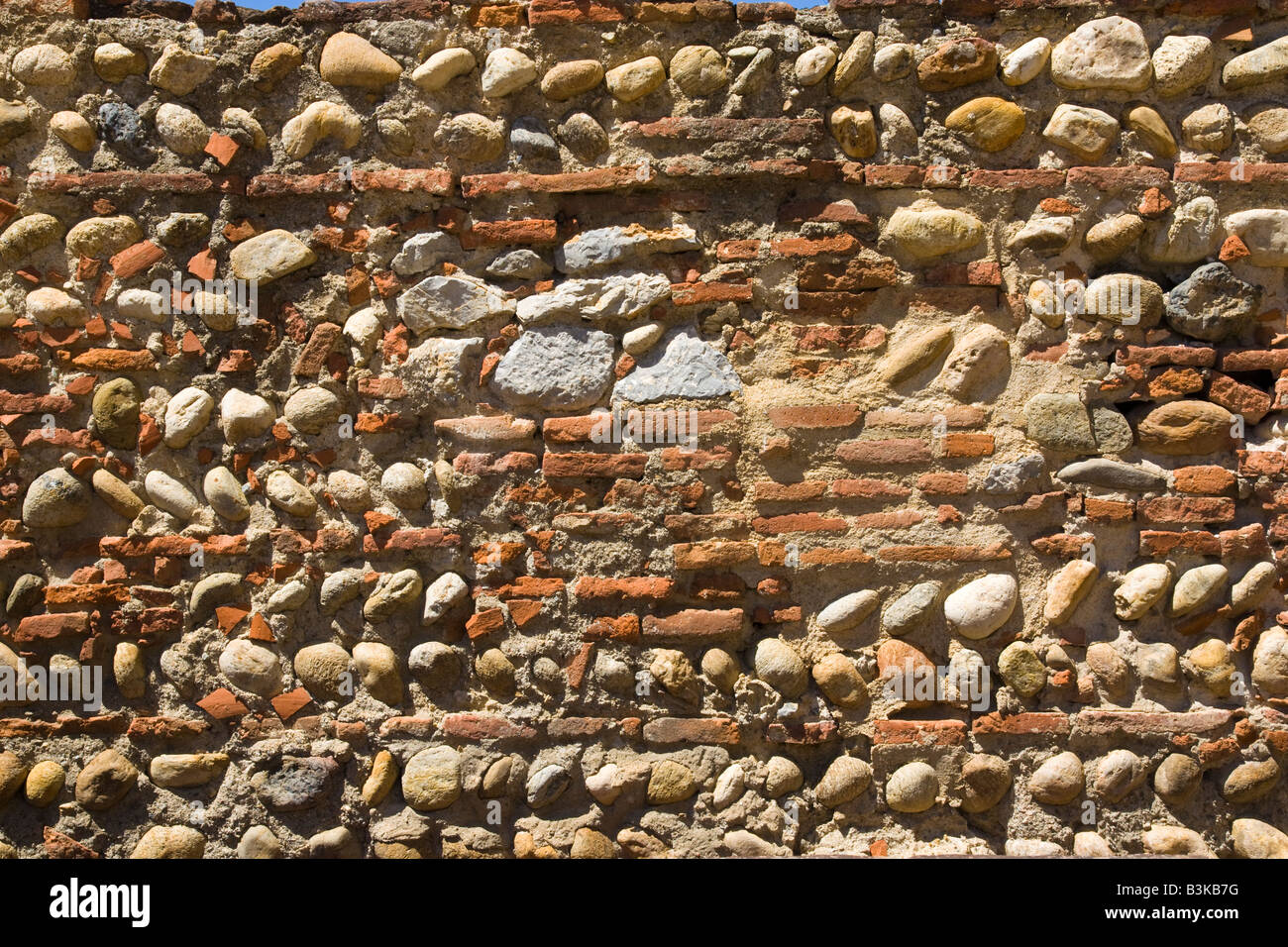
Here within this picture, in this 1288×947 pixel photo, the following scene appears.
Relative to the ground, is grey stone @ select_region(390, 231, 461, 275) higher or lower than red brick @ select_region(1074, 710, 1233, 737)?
higher

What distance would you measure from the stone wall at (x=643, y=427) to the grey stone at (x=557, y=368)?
0.02 m

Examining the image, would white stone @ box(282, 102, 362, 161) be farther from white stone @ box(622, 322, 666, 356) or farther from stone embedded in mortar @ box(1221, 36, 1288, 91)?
stone embedded in mortar @ box(1221, 36, 1288, 91)

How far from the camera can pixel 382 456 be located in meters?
2.89

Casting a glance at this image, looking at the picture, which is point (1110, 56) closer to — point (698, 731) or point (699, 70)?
point (699, 70)

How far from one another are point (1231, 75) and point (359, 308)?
2731 millimetres

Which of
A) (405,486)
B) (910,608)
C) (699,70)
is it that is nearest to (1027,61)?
(699,70)

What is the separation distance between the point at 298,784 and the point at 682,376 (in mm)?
1635

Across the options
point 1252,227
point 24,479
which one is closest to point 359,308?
point 24,479

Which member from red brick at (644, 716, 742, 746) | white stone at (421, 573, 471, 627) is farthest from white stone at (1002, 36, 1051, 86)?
white stone at (421, 573, 471, 627)

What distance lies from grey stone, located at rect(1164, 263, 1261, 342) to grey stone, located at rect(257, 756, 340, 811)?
→ 9.29 ft

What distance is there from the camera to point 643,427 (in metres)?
2.83

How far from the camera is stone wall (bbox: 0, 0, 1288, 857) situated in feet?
8.99

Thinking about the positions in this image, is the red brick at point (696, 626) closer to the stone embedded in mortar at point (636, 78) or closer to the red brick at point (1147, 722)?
the red brick at point (1147, 722)

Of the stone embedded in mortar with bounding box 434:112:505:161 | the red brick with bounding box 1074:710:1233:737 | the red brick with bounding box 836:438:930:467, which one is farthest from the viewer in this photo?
the stone embedded in mortar with bounding box 434:112:505:161
